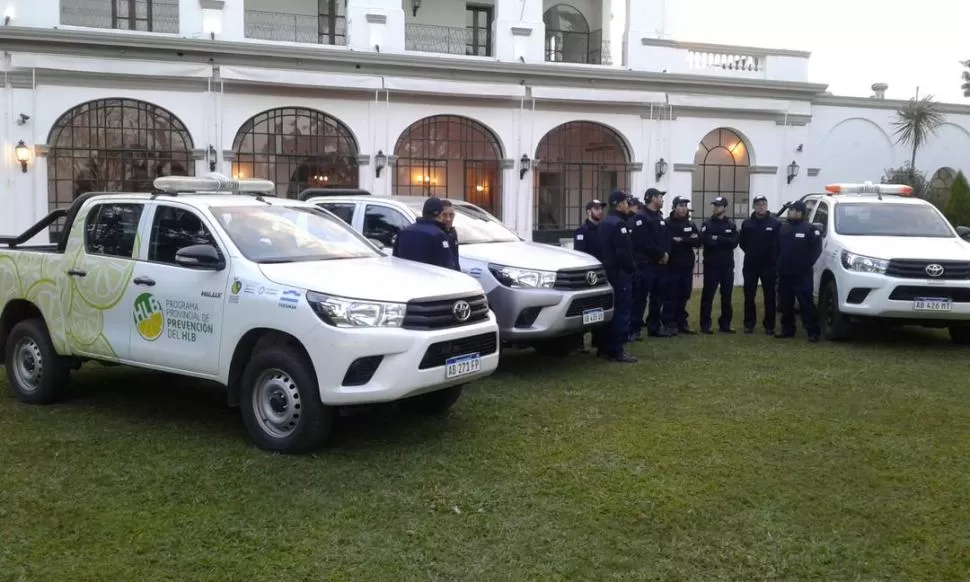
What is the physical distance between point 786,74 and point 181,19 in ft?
49.4

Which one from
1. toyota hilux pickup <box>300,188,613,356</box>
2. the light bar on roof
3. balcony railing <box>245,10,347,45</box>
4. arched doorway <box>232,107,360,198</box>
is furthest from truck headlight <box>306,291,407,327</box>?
balcony railing <box>245,10,347,45</box>

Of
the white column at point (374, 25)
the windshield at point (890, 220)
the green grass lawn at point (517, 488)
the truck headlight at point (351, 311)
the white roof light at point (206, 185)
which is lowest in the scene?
the green grass lawn at point (517, 488)

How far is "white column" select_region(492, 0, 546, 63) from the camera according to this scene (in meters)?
21.1

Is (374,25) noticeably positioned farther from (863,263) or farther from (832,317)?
(863,263)

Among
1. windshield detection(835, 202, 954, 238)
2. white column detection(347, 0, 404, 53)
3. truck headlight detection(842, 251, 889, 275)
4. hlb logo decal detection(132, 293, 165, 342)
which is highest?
white column detection(347, 0, 404, 53)

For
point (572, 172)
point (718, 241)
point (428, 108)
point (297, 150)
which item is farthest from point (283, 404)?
point (572, 172)

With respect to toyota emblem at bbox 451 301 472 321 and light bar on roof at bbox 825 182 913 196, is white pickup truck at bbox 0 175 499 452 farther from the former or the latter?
light bar on roof at bbox 825 182 913 196

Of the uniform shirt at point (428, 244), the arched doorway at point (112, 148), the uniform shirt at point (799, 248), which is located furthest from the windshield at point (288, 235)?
the arched doorway at point (112, 148)

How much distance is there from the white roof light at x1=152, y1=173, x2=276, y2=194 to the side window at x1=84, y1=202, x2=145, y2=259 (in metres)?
0.34

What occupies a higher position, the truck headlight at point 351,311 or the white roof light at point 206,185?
the white roof light at point 206,185

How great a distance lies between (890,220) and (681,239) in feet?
8.66

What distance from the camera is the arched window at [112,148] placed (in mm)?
18047

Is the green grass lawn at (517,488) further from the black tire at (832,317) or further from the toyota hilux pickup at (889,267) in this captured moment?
the black tire at (832,317)

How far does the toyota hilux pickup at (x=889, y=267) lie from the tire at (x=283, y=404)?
270 inches
